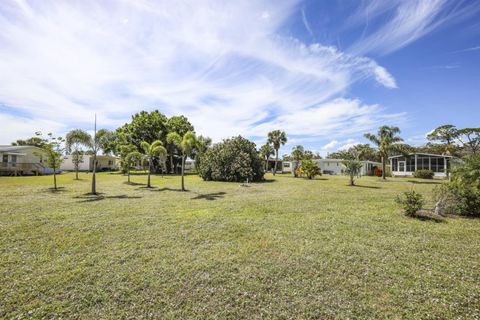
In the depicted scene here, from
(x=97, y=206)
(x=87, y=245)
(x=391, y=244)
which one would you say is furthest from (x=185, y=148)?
(x=391, y=244)

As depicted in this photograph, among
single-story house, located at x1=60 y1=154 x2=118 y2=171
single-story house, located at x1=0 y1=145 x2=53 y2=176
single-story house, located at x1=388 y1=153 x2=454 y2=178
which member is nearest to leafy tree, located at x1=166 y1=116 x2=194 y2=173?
single-story house, located at x1=60 y1=154 x2=118 y2=171

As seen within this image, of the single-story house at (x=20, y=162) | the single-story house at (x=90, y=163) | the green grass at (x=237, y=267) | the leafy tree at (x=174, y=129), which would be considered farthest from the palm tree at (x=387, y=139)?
the single-story house at (x=90, y=163)

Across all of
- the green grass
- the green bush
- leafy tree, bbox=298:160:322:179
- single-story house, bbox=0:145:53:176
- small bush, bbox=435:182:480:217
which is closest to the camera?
the green grass

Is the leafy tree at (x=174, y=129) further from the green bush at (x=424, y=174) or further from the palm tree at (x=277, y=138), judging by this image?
the green bush at (x=424, y=174)

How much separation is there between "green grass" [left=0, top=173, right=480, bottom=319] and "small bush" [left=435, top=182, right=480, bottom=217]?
1208 millimetres

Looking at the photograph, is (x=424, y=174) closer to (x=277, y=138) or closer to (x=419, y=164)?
(x=419, y=164)

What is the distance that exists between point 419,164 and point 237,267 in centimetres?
3822

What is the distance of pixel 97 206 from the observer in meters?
10.6

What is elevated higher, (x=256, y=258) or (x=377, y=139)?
(x=377, y=139)

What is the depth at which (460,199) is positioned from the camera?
Answer: 9.46 meters

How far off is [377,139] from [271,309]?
3131cm

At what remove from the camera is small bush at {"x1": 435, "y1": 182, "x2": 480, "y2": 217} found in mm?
9117

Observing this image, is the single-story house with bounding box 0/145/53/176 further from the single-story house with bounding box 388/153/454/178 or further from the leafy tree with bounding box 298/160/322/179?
the single-story house with bounding box 388/153/454/178

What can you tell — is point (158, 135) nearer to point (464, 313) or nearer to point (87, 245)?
point (87, 245)
